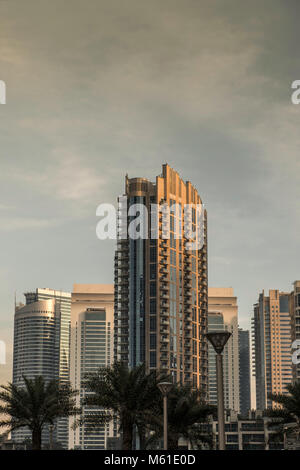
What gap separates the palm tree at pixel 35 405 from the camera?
55.4m

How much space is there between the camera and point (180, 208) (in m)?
170

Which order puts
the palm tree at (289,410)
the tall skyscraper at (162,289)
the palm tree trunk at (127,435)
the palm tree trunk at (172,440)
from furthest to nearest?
the tall skyscraper at (162,289) → the palm tree trunk at (172,440) → the palm tree at (289,410) → the palm tree trunk at (127,435)

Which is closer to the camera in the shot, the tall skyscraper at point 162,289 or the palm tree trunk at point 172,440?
the palm tree trunk at point 172,440

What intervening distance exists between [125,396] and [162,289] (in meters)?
108

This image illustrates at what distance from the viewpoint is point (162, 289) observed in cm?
15938

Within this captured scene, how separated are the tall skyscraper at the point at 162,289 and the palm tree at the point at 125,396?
101 m

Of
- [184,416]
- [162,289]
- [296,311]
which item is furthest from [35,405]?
[296,311]

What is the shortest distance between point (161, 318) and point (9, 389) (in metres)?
102

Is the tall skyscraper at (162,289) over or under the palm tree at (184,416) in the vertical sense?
over

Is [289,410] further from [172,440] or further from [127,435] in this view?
[127,435]

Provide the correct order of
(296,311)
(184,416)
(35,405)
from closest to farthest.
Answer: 1. (35,405)
2. (184,416)
3. (296,311)

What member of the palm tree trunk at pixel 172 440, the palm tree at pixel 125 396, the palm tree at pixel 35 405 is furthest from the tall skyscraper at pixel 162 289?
the palm tree at pixel 125 396

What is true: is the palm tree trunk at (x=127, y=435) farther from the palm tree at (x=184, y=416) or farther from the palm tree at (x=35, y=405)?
the palm tree at (x=35, y=405)
